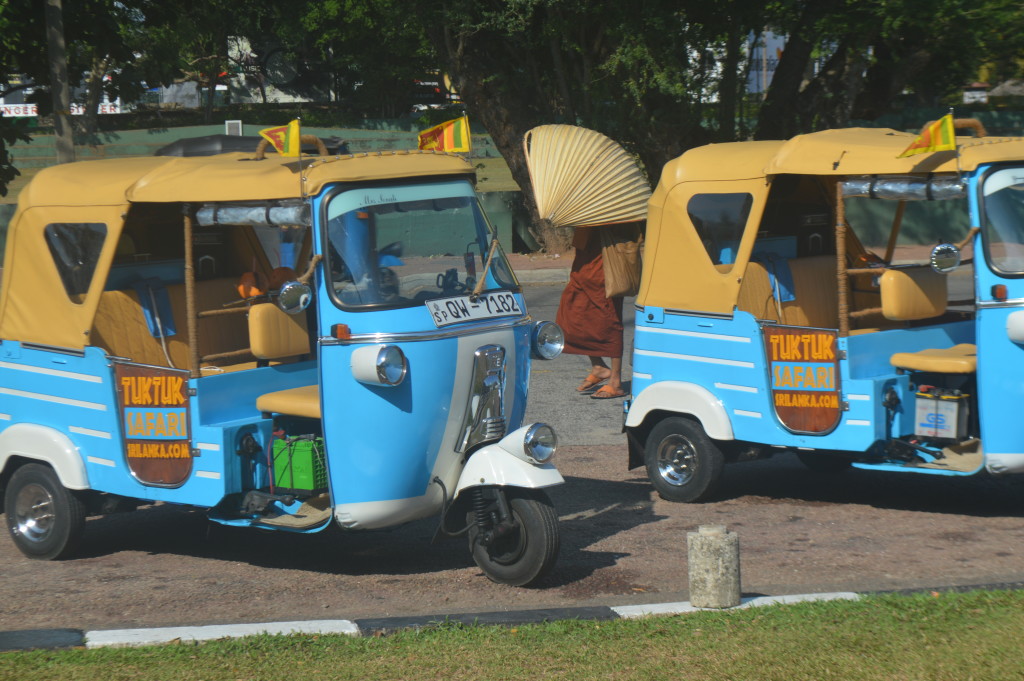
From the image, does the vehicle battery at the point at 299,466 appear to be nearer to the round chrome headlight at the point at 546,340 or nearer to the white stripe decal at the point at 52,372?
the white stripe decal at the point at 52,372

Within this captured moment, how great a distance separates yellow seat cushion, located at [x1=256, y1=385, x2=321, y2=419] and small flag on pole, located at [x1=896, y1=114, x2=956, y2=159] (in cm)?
370

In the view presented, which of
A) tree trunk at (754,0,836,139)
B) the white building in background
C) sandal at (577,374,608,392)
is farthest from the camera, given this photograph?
the white building in background

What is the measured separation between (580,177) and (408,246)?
375 cm

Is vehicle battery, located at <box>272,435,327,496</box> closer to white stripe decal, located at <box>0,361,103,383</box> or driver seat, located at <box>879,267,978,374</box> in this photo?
white stripe decal, located at <box>0,361,103,383</box>

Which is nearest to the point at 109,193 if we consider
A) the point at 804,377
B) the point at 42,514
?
the point at 42,514

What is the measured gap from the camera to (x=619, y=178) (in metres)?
10.4

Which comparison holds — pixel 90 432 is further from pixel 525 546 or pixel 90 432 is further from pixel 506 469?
pixel 525 546

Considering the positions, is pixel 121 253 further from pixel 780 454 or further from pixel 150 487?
pixel 780 454

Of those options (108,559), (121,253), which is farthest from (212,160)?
(108,559)

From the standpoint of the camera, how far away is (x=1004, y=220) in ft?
24.6

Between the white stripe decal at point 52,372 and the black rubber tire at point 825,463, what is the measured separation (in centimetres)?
486

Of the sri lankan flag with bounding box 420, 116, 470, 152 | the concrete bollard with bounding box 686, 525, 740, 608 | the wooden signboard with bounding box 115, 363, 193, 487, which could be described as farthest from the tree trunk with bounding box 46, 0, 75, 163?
the concrete bollard with bounding box 686, 525, 740, 608

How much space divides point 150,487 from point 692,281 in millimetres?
3714

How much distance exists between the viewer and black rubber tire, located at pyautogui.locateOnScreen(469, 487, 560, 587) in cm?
652
